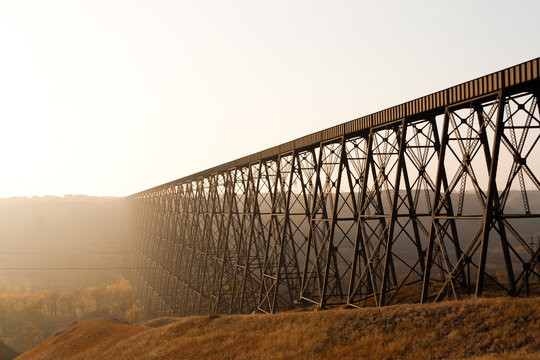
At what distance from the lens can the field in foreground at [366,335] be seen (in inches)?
363

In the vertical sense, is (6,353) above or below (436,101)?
below

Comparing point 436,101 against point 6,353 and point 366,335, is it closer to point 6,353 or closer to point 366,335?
point 366,335

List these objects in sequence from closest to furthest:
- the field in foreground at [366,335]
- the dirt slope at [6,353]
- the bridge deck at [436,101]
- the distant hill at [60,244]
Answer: the field in foreground at [366,335]
the bridge deck at [436,101]
the dirt slope at [6,353]
the distant hill at [60,244]

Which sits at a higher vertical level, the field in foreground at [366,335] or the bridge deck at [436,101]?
the bridge deck at [436,101]

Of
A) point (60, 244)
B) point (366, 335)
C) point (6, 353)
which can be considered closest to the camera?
point (366, 335)

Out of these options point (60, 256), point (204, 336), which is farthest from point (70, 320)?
point (204, 336)

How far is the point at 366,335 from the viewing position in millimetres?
11383

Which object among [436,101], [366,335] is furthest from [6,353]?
[436,101]

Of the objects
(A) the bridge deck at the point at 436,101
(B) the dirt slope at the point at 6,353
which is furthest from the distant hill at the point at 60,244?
(A) the bridge deck at the point at 436,101

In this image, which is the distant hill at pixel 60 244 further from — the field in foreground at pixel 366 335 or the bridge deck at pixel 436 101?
the field in foreground at pixel 366 335

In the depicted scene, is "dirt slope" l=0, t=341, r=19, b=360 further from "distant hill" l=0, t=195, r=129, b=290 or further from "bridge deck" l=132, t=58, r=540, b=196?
"distant hill" l=0, t=195, r=129, b=290

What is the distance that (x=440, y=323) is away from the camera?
10.6 m

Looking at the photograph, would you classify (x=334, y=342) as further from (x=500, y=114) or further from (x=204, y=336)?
(x=500, y=114)

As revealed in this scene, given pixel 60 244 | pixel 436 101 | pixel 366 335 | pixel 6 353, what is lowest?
pixel 6 353
